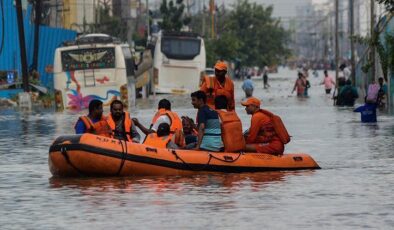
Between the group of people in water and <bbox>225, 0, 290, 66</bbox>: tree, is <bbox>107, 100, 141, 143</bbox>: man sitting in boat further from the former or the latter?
<bbox>225, 0, 290, 66</bbox>: tree

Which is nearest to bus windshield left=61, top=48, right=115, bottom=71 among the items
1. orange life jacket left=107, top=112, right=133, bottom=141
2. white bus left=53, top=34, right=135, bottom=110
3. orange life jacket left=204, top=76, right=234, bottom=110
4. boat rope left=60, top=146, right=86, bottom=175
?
white bus left=53, top=34, right=135, bottom=110

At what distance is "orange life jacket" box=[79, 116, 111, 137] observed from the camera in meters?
19.4

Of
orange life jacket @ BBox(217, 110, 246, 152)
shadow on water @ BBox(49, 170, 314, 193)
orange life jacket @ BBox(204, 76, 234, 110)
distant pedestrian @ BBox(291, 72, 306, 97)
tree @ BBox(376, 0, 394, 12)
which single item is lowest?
distant pedestrian @ BBox(291, 72, 306, 97)

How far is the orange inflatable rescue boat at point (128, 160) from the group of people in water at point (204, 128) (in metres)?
0.27

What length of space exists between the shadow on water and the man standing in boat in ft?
1.44

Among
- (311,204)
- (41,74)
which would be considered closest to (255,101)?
(311,204)

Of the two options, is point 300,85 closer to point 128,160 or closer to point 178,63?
point 178,63

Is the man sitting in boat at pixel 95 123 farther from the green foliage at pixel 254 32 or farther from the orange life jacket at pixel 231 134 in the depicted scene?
the green foliage at pixel 254 32

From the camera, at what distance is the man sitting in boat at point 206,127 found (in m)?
19.0

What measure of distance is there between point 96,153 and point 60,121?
20.6 m

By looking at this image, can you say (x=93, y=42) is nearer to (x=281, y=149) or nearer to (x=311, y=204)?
(x=281, y=149)

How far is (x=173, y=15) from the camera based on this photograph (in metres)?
118

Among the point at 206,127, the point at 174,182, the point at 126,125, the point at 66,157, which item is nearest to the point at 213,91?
the point at 126,125

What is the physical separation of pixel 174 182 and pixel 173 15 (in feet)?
329
